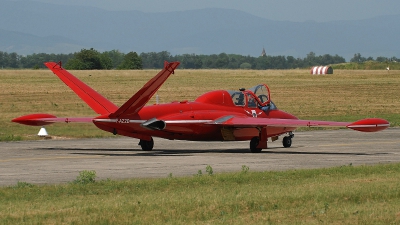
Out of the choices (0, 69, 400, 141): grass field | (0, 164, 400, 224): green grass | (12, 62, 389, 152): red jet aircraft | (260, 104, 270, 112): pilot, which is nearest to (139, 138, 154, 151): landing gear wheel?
(12, 62, 389, 152): red jet aircraft

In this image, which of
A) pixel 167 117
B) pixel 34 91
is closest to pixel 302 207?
pixel 167 117

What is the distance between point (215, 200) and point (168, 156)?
11.7 metres

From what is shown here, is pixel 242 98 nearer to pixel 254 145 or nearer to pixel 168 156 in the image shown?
pixel 254 145

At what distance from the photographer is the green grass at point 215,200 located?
13562mm

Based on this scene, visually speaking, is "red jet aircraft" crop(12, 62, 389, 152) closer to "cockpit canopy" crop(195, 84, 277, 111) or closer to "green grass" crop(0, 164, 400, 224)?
"cockpit canopy" crop(195, 84, 277, 111)

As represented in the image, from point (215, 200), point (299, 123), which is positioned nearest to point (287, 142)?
point (299, 123)

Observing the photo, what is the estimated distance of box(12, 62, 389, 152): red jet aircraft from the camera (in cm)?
2672

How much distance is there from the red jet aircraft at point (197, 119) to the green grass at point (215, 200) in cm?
777

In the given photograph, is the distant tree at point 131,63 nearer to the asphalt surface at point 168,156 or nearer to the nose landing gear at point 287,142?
the asphalt surface at point 168,156

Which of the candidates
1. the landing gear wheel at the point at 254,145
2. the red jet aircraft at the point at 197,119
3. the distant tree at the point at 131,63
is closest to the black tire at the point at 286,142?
the red jet aircraft at the point at 197,119

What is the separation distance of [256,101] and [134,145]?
4967 mm

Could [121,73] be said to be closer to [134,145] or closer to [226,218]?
[134,145]

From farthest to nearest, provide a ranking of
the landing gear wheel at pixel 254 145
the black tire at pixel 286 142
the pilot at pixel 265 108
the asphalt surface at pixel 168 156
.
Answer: the black tire at pixel 286 142 → the pilot at pixel 265 108 → the landing gear wheel at pixel 254 145 → the asphalt surface at pixel 168 156

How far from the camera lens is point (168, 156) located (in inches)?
1057
